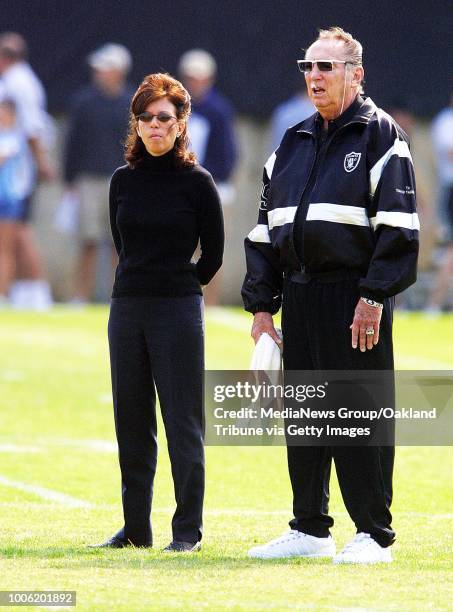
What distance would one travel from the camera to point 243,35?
923 inches

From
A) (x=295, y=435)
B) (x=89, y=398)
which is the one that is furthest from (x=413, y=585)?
(x=89, y=398)

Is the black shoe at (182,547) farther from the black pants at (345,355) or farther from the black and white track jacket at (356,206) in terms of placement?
the black and white track jacket at (356,206)

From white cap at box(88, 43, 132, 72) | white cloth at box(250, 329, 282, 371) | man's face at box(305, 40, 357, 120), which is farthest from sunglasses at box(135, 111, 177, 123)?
white cap at box(88, 43, 132, 72)

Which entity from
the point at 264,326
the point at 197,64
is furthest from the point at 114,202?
the point at 197,64

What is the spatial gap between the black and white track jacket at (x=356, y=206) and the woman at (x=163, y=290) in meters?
0.33

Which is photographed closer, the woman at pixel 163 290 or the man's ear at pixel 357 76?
the man's ear at pixel 357 76

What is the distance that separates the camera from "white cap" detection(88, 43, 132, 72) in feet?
70.3

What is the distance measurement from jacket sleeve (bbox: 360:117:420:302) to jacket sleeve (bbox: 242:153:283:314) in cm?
56

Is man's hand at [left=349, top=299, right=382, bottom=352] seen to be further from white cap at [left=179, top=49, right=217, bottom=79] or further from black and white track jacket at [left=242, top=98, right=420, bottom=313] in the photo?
white cap at [left=179, top=49, right=217, bottom=79]

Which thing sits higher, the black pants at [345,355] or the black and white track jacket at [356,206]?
the black and white track jacket at [356,206]

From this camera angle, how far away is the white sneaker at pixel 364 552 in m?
6.25

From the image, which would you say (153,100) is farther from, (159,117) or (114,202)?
(114,202)

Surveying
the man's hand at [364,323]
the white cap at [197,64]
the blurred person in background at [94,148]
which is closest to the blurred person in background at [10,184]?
the blurred person in background at [94,148]

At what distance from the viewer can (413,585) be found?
5770mm
